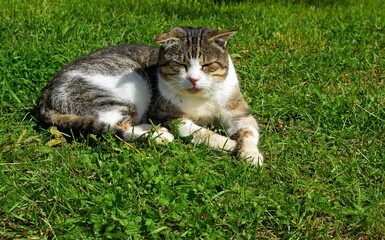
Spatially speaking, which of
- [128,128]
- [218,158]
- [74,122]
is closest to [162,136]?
[128,128]

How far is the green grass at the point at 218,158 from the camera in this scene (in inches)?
101

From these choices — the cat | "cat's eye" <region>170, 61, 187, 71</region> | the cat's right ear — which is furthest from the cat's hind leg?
the cat's right ear

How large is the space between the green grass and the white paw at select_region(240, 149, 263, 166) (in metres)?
0.08

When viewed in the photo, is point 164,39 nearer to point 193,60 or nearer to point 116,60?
point 193,60

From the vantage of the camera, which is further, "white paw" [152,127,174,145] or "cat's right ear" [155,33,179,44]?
"cat's right ear" [155,33,179,44]

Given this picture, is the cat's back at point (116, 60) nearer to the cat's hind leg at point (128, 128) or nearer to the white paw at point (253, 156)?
the cat's hind leg at point (128, 128)

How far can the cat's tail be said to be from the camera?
353cm

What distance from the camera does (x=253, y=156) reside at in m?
3.29

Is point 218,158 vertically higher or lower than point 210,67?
lower

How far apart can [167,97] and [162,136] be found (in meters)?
0.48

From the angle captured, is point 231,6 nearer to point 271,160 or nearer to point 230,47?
point 230,47

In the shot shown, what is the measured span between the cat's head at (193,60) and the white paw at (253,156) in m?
0.67

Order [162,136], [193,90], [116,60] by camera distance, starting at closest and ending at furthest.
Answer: [162,136] → [193,90] → [116,60]

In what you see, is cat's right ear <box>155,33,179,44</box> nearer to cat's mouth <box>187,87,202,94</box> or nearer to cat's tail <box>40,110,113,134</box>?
cat's mouth <box>187,87,202,94</box>
